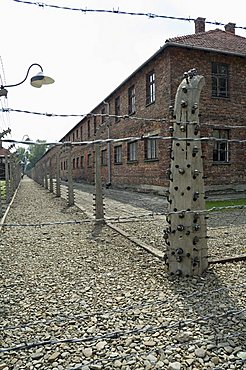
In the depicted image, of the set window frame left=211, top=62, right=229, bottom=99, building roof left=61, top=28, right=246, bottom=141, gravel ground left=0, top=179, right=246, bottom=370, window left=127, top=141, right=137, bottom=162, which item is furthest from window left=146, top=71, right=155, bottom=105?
gravel ground left=0, top=179, right=246, bottom=370

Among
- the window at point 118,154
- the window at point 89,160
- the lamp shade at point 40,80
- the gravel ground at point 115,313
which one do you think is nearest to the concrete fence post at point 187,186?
the gravel ground at point 115,313

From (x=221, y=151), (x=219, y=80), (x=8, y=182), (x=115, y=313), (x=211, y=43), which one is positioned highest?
(x=211, y=43)

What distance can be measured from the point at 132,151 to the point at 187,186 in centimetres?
1357

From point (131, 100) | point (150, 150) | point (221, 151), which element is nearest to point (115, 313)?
point (221, 151)

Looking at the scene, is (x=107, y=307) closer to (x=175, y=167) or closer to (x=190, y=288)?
(x=190, y=288)

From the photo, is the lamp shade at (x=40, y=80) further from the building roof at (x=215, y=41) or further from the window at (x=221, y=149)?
the window at (x=221, y=149)

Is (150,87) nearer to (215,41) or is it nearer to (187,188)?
(215,41)

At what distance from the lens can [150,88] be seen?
584 inches

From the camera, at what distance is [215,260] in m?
4.12

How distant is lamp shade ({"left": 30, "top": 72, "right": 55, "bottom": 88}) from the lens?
4645mm

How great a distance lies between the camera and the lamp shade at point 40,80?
4.64 metres

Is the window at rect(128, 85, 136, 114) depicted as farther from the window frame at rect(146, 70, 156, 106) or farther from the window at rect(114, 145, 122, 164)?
the window at rect(114, 145, 122, 164)

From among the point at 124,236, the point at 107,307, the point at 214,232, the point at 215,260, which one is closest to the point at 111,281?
the point at 107,307

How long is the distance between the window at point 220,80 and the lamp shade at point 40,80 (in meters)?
10.4
